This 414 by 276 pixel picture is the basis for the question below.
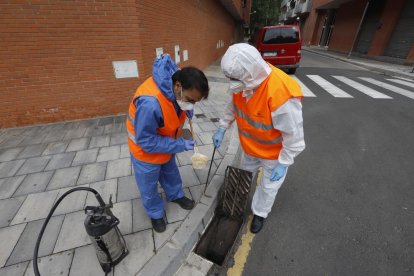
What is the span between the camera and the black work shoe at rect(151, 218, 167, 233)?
6.87 feet

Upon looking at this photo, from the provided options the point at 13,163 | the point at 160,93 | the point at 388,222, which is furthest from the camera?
the point at 13,163

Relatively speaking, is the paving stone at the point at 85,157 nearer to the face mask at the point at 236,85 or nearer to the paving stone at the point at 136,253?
the paving stone at the point at 136,253

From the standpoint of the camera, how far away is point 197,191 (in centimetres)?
266

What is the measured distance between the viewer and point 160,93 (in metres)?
1.58

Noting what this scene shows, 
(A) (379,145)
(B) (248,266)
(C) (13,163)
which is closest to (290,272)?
(B) (248,266)

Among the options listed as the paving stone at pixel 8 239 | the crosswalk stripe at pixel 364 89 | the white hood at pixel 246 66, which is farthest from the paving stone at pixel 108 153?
the crosswalk stripe at pixel 364 89

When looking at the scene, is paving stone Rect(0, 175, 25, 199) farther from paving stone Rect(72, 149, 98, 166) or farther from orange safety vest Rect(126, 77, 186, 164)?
orange safety vest Rect(126, 77, 186, 164)

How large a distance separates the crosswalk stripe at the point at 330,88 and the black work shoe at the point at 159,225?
23.5 ft

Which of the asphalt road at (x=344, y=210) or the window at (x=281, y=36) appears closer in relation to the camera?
the asphalt road at (x=344, y=210)

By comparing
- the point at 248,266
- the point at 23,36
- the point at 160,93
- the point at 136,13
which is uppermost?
the point at 136,13

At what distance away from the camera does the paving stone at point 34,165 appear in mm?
3014

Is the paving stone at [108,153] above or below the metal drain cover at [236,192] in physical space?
below

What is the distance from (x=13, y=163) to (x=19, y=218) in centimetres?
138

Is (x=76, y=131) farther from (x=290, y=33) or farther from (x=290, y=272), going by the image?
(x=290, y=33)
